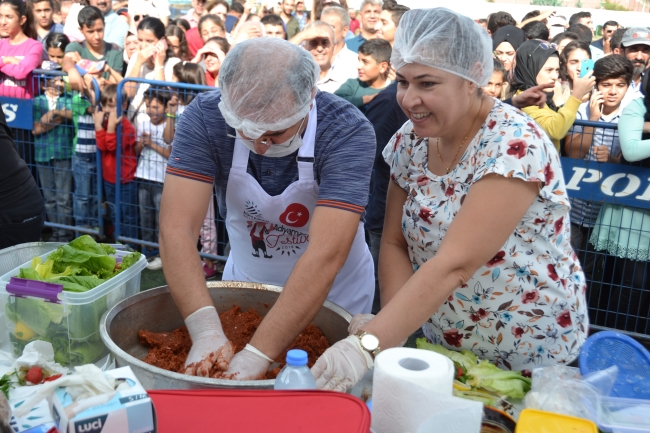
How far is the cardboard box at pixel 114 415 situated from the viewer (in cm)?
109

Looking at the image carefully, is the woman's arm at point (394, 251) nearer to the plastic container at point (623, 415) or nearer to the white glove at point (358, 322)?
the white glove at point (358, 322)

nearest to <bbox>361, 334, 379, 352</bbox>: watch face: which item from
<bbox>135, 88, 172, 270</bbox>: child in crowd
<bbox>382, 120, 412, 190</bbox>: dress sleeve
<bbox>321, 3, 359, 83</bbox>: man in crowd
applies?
<bbox>382, 120, 412, 190</bbox>: dress sleeve

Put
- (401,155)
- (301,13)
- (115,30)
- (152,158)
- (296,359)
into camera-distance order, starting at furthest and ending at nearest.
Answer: (301,13), (115,30), (152,158), (401,155), (296,359)

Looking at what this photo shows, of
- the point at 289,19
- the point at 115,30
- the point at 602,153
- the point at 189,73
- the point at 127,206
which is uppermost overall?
the point at 289,19

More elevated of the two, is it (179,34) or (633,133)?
(179,34)

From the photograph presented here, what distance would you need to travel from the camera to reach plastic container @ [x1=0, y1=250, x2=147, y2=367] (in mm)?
1745

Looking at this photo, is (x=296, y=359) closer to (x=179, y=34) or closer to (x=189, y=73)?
(x=189, y=73)

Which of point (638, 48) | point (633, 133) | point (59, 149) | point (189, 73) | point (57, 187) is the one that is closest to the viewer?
point (633, 133)

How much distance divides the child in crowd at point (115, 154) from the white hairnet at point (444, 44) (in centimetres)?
362

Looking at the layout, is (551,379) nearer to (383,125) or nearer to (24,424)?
(24,424)

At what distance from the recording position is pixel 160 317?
195 cm

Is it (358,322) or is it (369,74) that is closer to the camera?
(358,322)

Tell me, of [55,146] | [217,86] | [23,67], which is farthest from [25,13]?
[217,86]

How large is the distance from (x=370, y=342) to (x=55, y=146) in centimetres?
449
